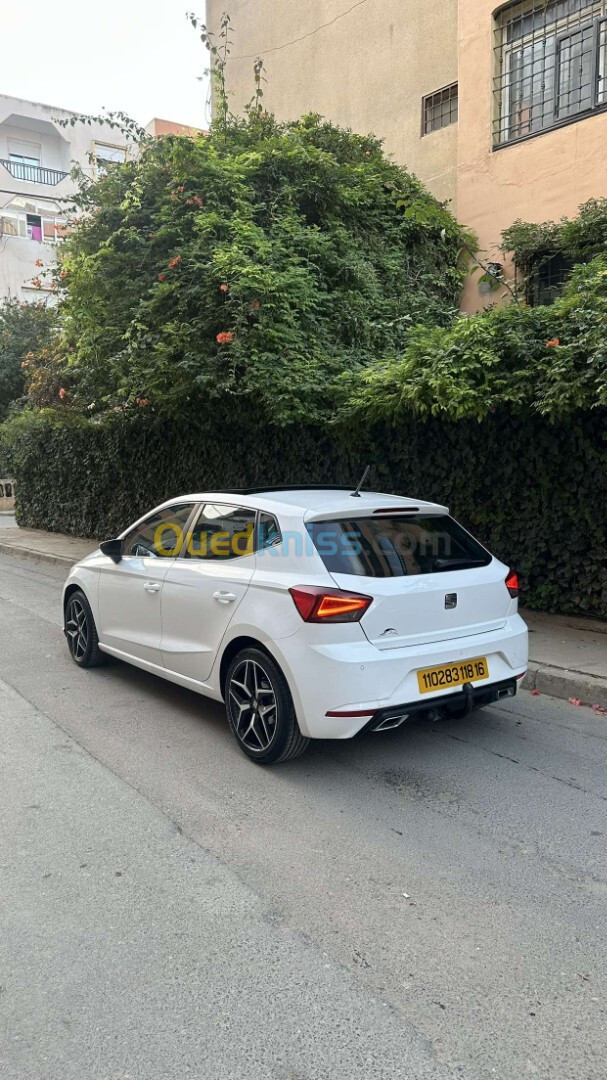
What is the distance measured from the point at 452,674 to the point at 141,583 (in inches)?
92.9

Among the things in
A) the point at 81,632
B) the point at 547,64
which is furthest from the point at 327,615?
the point at 547,64

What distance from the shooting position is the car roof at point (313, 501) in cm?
425

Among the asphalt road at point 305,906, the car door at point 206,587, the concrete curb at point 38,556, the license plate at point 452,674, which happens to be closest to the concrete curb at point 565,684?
the asphalt road at point 305,906

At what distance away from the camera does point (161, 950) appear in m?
2.57

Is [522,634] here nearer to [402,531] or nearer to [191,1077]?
[402,531]

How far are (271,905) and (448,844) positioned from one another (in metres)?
0.89

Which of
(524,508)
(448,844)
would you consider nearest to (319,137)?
(524,508)

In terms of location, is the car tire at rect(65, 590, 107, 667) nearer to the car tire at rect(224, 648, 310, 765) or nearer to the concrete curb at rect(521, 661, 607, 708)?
the car tire at rect(224, 648, 310, 765)

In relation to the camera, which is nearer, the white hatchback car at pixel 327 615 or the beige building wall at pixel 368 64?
the white hatchback car at pixel 327 615

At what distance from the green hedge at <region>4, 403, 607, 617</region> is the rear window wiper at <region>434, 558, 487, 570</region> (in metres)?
2.63

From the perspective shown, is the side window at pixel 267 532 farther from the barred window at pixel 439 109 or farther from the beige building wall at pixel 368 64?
the barred window at pixel 439 109

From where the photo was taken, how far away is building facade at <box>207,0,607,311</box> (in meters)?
10.1

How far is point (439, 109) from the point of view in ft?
41.8

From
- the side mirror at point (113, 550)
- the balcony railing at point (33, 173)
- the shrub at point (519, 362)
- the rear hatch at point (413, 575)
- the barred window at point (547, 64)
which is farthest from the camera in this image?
the balcony railing at point (33, 173)
